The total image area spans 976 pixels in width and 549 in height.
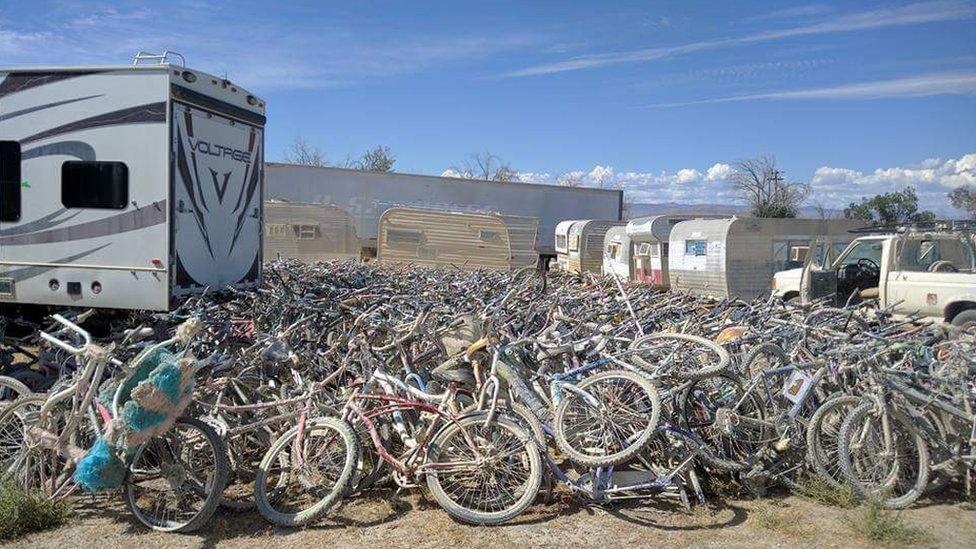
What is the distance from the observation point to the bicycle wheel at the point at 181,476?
12.6 ft

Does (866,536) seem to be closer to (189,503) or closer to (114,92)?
(189,503)

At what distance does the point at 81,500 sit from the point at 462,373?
260 centimetres

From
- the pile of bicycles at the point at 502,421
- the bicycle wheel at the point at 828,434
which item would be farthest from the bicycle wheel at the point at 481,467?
the bicycle wheel at the point at 828,434

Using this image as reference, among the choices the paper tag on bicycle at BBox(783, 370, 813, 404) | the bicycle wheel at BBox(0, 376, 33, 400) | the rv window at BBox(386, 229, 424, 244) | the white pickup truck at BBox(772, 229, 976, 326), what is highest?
the rv window at BBox(386, 229, 424, 244)

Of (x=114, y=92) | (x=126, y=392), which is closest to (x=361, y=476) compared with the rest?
(x=126, y=392)

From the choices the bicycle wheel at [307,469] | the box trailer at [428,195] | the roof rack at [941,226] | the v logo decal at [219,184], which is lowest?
the bicycle wheel at [307,469]

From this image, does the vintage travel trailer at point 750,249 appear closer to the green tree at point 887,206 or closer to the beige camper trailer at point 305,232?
the beige camper trailer at point 305,232

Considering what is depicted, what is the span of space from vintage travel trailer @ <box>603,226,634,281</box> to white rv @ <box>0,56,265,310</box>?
10.6 m

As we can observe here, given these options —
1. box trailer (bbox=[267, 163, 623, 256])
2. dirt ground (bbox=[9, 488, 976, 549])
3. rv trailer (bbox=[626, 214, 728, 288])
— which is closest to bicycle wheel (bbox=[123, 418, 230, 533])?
dirt ground (bbox=[9, 488, 976, 549])

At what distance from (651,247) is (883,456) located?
1120cm

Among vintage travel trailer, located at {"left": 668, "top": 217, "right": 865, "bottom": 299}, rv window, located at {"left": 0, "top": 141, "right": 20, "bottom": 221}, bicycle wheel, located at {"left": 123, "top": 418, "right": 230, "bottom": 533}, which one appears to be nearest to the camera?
bicycle wheel, located at {"left": 123, "top": 418, "right": 230, "bottom": 533}

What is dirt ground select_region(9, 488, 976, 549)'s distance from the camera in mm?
3889

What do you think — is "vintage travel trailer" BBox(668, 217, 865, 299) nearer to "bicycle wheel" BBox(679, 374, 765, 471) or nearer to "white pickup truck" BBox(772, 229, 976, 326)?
"white pickup truck" BBox(772, 229, 976, 326)

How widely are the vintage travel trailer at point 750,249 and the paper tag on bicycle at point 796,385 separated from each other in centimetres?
801
